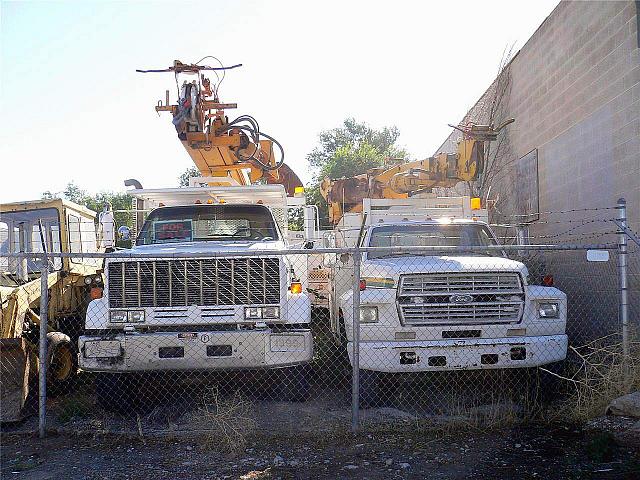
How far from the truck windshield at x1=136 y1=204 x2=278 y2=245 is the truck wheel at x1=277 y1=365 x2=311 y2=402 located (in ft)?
6.03

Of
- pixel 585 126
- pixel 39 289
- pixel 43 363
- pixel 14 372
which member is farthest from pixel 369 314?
pixel 585 126

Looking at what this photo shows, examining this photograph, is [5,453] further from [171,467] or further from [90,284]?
[90,284]

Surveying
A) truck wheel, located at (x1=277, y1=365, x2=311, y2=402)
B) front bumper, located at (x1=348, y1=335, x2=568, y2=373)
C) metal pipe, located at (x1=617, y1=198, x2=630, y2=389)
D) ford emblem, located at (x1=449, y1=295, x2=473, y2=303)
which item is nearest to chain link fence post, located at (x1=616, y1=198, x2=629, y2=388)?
metal pipe, located at (x1=617, y1=198, x2=630, y2=389)

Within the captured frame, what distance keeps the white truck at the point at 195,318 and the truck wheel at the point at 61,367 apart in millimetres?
1376

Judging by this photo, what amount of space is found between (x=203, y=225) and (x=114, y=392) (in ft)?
7.78

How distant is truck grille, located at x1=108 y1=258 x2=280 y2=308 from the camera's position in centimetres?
725

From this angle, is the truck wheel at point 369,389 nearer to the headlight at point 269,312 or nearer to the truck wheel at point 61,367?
the headlight at point 269,312

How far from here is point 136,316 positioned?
7230 mm

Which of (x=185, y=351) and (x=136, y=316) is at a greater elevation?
(x=136, y=316)

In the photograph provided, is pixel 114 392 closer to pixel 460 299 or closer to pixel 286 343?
pixel 286 343

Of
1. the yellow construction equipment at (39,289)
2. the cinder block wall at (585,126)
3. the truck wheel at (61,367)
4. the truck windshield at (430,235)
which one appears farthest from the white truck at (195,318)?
the cinder block wall at (585,126)

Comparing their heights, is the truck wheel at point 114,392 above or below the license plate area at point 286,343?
below

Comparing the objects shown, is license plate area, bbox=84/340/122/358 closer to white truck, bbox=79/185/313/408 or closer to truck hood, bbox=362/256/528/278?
white truck, bbox=79/185/313/408

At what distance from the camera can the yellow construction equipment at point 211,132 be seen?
923 centimetres
